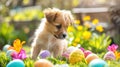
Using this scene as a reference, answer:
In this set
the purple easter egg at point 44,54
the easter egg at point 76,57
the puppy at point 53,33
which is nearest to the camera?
the easter egg at point 76,57

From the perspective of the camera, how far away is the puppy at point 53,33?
5.10 metres

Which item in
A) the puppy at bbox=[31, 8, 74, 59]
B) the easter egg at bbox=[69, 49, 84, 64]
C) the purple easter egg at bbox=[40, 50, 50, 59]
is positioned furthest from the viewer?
the puppy at bbox=[31, 8, 74, 59]

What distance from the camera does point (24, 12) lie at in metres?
11.7

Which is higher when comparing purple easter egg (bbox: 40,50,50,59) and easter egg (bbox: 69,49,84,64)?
purple easter egg (bbox: 40,50,50,59)

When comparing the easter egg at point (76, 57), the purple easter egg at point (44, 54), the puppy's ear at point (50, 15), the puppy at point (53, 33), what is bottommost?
the easter egg at point (76, 57)

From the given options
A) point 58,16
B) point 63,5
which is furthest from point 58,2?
point 58,16

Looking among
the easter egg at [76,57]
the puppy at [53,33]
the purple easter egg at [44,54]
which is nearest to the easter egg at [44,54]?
the purple easter egg at [44,54]

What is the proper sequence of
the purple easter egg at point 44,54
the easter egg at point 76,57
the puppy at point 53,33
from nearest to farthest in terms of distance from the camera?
1. the easter egg at point 76,57
2. the purple easter egg at point 44,54
3. the puppy at point 53,33

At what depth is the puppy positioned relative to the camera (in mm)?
5102

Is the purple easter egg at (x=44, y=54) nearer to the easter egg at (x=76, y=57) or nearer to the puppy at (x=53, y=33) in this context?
the puppy at (x=53, y=33)

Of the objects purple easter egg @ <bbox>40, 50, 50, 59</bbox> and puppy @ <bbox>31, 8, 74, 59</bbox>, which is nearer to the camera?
purple easter egg @ <bbox>40, 50, 50, 59</bbox>

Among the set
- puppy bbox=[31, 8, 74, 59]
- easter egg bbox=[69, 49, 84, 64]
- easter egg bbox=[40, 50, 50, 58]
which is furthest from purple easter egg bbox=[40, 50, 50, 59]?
easter egg bbox=[69, 49, 84, 64]

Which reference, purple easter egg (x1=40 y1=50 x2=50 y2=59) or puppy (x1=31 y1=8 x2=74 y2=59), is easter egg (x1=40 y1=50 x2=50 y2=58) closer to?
purple easter egg (x1=40 y1=50 x2=50 y2=59)

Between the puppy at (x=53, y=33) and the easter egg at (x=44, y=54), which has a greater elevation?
the puppy at (x=53, y=33)
